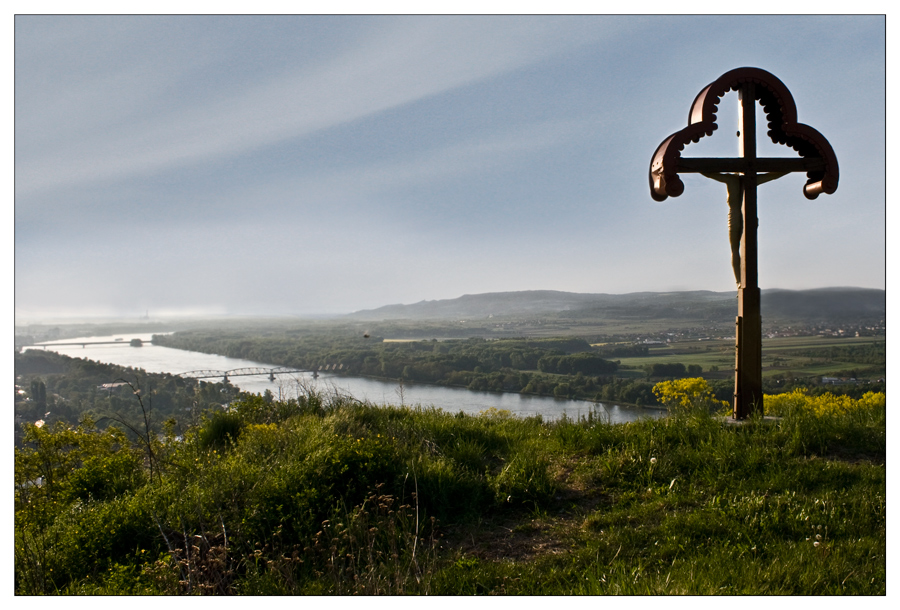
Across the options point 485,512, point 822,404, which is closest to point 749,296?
point 822,404

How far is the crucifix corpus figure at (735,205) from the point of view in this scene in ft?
18.2

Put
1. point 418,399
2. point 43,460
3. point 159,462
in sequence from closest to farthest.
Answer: point 159,462 → point 43,460 → point 418,399

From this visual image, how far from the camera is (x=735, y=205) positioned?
18.2 ft

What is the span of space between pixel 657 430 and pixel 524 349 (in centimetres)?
1022

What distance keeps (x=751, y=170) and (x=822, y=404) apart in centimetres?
299

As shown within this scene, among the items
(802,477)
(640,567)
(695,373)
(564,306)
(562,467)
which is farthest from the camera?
(564,306)

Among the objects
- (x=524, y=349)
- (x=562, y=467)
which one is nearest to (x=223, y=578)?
(x=562, y=467)

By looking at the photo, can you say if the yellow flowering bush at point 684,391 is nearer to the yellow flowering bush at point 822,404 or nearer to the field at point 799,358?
the yellow flowering bush at point 822,404

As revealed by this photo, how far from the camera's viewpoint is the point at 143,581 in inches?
125

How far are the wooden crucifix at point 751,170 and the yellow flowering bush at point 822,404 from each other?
0.40 metres

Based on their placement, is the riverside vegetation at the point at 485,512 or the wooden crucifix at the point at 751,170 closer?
the riverside vegetation at the point at 485,512

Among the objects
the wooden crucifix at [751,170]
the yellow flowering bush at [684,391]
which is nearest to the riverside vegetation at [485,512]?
the wooden crucifix at [751,170]

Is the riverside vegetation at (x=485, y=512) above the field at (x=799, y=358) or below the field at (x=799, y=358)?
below

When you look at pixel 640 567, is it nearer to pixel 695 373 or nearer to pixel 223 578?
pixel 223 578
